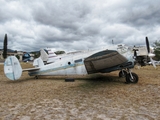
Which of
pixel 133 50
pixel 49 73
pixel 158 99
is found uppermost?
pixel 133 50

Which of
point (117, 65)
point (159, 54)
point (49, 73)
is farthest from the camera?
point (159, 54)

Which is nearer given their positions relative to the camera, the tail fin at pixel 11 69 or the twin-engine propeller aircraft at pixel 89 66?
the twin-engine propeller aircraft at pixel 89 66

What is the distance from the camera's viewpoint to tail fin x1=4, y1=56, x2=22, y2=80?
900cm

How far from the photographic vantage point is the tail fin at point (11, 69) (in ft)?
29.5

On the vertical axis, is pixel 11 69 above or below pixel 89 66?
above

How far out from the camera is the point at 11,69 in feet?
29.8

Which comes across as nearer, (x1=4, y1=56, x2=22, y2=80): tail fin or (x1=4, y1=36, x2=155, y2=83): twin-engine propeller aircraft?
(x1=4, y1=36, x2=155, y2=83): twin-engine propeller aircraft

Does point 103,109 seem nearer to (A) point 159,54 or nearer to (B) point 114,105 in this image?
(B) point 114,105

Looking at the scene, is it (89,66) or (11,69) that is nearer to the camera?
(89,66)

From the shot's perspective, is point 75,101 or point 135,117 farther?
point 75,101

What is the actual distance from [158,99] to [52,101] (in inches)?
174

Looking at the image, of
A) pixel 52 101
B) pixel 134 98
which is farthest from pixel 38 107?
pixel 134 98

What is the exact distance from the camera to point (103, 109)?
→ 4461mm

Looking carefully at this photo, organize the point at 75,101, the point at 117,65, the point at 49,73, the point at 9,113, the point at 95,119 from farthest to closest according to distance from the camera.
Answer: the point at 49,73
the point at 117,65
the point at 75,101
the point at 9,113
the point at 95,119
